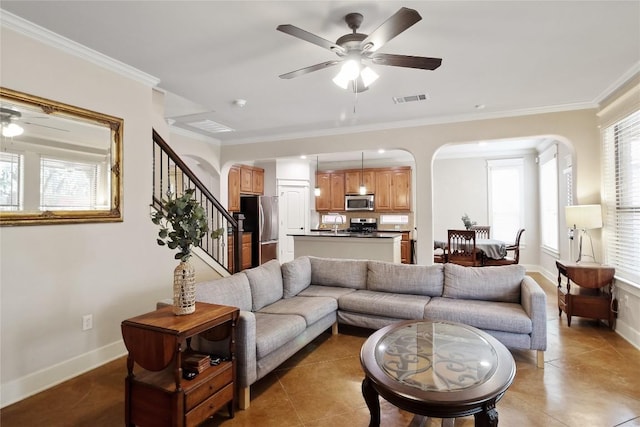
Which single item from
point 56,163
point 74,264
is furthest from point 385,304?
point 56,163

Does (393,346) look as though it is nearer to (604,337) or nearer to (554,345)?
(554,345)

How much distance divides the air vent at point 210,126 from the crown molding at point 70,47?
1.52 m

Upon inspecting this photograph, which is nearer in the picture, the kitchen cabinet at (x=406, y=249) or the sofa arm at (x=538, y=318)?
the sofa arm at (x=538, y=318)

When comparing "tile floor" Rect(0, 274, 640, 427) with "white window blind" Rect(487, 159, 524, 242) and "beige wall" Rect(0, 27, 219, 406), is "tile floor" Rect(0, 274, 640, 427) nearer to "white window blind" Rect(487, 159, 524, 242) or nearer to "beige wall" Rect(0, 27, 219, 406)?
"beige wall" Rect(0, 27, 219, 406)

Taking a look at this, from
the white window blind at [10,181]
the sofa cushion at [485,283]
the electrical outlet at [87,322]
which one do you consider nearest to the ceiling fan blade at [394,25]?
the sofa cushion at [485,283]

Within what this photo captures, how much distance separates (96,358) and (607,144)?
586 centimetres

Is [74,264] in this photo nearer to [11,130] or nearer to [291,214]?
[11,130]

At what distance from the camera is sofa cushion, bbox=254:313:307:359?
2.42 meters

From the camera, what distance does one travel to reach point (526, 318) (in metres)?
2.87

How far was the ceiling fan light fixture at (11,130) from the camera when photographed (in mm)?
2340

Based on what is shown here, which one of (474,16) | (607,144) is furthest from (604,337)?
(474,16)

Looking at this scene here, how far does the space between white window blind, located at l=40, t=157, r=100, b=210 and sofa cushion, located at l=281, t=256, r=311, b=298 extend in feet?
6.36

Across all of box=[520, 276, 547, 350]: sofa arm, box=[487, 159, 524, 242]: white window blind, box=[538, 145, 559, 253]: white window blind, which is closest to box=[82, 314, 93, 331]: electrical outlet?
box=[520, 276, 547, 350]: sofa arm

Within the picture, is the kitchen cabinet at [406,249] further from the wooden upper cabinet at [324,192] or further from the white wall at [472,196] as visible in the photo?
the wooden upper cabinet at [324,192]
